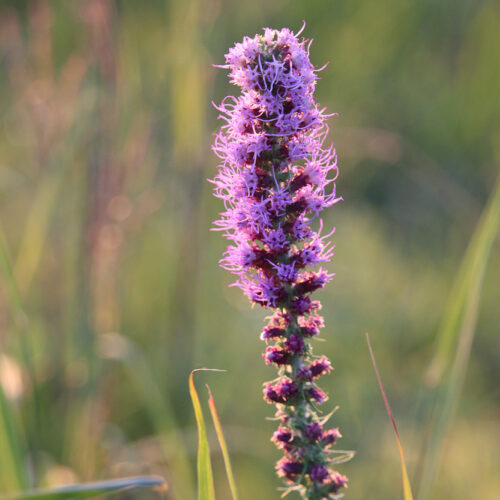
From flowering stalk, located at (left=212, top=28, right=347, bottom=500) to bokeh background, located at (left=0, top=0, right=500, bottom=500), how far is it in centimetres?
66

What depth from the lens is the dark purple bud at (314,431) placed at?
3.73 ft

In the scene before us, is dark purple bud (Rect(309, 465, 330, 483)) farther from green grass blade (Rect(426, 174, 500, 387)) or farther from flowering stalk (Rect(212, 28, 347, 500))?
green grass blade (Rect(426, 174, 500, 387))

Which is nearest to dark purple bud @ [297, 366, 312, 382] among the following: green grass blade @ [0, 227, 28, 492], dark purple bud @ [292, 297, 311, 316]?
dark purple bud @ [292, 297, 311, 316]

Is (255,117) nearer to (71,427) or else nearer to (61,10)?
(71,427)

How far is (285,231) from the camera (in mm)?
1175

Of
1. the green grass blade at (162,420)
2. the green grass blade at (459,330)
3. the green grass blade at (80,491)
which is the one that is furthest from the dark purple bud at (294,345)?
the green grass blade at (162,420)

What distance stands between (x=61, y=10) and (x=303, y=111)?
21.6 ft

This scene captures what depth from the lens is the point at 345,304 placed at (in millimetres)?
3701

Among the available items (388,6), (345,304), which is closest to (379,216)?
(345,304)

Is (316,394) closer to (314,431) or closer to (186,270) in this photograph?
(314,431)

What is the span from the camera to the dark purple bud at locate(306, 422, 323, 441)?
1.14 m

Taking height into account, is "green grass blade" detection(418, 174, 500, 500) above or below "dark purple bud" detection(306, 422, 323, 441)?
above

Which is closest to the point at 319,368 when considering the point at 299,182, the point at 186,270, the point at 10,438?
the point at 299,182

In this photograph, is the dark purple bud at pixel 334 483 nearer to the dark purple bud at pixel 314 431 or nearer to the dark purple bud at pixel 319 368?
the dark purple bud at pixel 314 431
